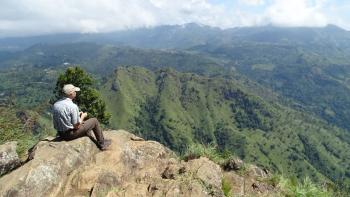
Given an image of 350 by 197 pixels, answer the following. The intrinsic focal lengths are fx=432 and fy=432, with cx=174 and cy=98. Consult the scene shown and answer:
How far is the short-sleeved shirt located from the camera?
19.7m

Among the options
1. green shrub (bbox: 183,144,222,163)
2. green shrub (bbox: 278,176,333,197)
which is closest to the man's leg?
green shrub (bbox: 183,144,222,163)

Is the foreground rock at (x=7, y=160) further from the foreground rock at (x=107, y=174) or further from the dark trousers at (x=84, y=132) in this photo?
the dark trousers at (x=84, y=132)

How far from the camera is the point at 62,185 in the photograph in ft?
58.4

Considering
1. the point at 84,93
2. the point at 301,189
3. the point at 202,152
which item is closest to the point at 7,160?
the point at 202,152

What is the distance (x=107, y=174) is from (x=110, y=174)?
0.43 ft

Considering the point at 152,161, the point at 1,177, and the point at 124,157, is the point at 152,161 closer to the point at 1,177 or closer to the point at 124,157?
the point at 124,157

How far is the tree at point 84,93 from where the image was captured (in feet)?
224

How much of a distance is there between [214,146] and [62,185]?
7795mm

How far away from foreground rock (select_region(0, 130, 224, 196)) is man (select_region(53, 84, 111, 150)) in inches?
16.7

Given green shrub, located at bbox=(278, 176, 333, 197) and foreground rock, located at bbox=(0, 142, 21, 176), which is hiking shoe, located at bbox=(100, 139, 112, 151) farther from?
green shrub, located at bbox=(278, 176, 333, 197)

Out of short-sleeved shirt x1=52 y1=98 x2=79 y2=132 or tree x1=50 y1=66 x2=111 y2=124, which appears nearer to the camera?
short-sleeved shirt x1=52 y1=98 x2=79 y2=132

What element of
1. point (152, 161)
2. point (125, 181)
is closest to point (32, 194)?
Answer: point (125, 181)

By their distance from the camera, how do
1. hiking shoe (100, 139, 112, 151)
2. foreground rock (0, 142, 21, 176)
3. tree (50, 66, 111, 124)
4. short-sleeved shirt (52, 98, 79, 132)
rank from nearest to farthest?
foreground rock (0, 142, 21, 176), short-sleeved shirt (52, 98, 79, 132), hiking shoe (100, 139, 112, 151), tree (50, 66, 111, 124)

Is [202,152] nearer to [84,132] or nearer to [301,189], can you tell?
[301,189]
